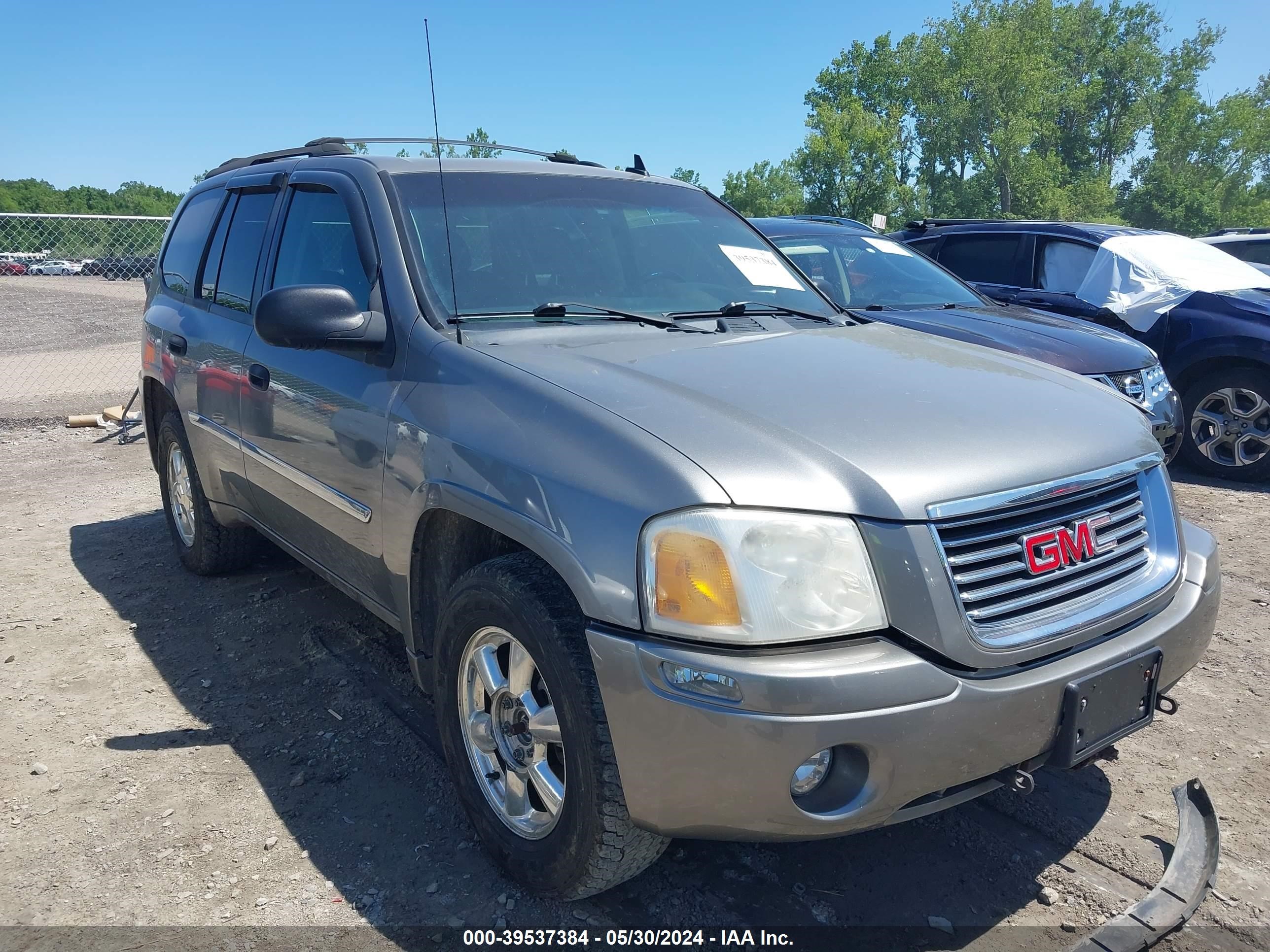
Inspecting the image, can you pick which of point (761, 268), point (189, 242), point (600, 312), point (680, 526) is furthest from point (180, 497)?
point (680, 526)

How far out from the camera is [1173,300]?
7.14m

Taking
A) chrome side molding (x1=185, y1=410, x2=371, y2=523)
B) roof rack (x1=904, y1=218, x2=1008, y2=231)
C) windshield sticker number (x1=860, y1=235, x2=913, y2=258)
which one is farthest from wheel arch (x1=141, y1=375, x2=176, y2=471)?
roof rack (x1=904, y1=218, x2=1008, y2=231)

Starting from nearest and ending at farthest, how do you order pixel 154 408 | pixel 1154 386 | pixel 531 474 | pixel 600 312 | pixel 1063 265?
pixel 531 474 < pixel 600 312 < pixel 154 408 < pixel 1154 386 < pixel 1063 265

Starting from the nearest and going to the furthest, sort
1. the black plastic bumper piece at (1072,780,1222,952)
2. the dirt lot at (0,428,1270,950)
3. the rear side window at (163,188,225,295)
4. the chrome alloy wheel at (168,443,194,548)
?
the black plastic bumper piece at (1072,780,1222,952) < the dirt lot at (0,428,1270,950) < the rear side window at (163,188,225,295) < the chrome alloy wheel at (168,443,194,548)

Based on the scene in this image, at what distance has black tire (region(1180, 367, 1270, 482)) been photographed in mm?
6730

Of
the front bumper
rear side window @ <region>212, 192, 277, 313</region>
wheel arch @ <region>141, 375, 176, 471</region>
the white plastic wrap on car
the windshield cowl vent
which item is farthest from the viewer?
the white plastic wrap on car

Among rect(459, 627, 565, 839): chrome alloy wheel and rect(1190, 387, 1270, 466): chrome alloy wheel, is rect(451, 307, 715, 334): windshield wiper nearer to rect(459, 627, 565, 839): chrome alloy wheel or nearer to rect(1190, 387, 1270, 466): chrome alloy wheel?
rect(459, 627, 565, 839): chrome alloy wheel

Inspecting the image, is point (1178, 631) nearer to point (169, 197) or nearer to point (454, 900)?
point (454, 900)

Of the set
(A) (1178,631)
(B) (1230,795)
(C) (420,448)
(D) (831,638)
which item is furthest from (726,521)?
(B) (1230,795)

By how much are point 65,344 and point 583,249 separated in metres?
13.2

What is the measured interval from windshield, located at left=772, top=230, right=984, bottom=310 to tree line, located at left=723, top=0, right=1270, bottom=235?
180ft

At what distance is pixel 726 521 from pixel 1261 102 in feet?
244

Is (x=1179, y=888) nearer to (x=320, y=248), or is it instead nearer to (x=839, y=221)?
(x=320, y=248)

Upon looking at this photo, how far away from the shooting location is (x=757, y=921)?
234cm
